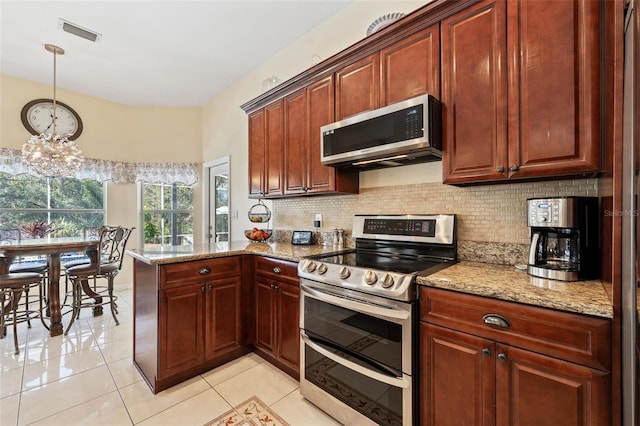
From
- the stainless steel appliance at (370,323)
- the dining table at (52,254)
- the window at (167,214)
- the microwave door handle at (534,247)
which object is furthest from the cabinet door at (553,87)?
the window at (167,214)

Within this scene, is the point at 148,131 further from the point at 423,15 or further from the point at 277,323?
the point at 423,15

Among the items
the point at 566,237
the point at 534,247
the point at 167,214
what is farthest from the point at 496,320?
the point at 167,214

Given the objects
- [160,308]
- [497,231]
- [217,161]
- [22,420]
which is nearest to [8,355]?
[22,420]

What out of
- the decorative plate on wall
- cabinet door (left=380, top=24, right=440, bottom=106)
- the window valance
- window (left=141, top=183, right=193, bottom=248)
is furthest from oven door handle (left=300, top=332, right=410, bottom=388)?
the window valance

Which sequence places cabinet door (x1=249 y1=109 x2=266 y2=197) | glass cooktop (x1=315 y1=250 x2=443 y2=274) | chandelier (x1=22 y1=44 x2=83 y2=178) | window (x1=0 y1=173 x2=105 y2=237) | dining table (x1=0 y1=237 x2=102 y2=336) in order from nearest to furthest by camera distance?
1. glass cooktop (x1=315 y1=250 x2=443 y2=274)
2. dining table (x1=0 y1=237 x2=102 y2=336)
3. cabinet door (x1=249 y1=109 x2=266 y2=197)
4. chandelier (x1=22 y1=44 x2=83 y2=178)
5. window (x1=0 y1=173 x2=105 y2=237)

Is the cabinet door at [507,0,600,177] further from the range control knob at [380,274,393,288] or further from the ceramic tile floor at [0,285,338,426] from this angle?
the ceramic tile floor at [0,285,338,426]

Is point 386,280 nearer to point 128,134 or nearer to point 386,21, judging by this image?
point 386,21

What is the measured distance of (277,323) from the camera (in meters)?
2.17

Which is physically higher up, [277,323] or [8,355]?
[277,323]

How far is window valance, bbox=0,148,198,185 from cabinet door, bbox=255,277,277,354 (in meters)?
3.21

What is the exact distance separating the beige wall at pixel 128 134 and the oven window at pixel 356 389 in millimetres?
3727

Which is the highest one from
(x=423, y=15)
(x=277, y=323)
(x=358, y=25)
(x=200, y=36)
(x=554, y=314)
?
(x=200, y=36)

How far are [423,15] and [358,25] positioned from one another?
1.00m

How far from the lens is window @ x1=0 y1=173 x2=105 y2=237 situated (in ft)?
12.3
